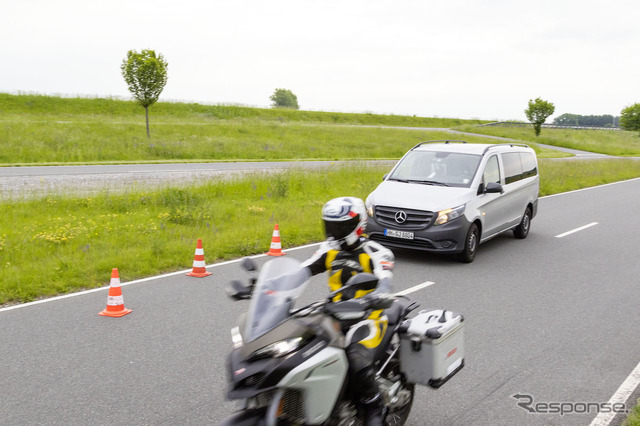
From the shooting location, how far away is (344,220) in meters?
3.61

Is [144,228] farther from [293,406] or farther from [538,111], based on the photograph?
[538,111]

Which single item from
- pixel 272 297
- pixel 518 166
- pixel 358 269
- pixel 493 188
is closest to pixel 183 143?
pixel 518 166

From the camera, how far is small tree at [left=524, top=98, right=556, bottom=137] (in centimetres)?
6394

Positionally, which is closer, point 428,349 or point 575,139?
point 428,349

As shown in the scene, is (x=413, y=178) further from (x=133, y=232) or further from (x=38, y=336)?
(x=38, y=336)

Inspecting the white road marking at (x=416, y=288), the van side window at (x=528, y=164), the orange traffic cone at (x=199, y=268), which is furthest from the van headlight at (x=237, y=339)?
the van side window at (x=528, y=164)

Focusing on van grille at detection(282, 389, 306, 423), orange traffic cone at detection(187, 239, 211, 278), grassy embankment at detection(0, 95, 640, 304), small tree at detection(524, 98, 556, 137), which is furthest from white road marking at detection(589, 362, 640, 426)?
small tree at detection(524, 98, 556, 137)

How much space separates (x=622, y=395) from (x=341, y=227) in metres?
2.99

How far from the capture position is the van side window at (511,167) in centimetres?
1108

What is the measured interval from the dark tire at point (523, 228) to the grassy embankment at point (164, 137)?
19353mm

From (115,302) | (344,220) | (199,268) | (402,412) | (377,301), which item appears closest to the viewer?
(377,301)

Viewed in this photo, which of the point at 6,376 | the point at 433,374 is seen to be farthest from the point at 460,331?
the point at 6,376

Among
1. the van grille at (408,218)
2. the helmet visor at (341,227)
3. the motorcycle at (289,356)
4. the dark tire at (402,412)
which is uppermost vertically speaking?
the helmet visor at (341,227)

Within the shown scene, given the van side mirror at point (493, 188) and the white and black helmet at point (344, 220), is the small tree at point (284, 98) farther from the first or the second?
the white and black helmet at point (344, 220)
